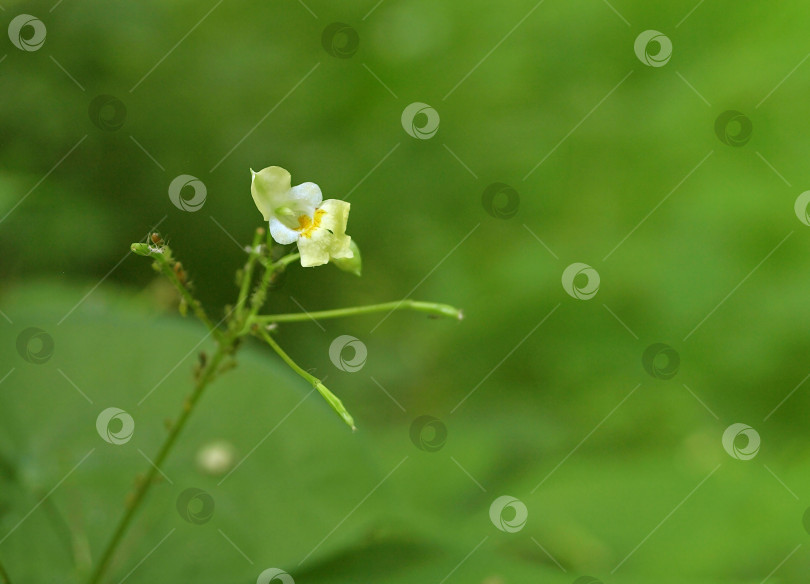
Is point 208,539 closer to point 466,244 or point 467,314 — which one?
point 467,314

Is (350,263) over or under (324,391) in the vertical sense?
over

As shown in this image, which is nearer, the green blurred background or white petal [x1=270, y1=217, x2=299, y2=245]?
white petal [x1=270, y1=217, x2=299, y2=245]

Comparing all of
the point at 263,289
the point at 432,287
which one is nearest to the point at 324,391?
the point at 263,289

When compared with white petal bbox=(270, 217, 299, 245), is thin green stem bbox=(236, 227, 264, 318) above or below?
below

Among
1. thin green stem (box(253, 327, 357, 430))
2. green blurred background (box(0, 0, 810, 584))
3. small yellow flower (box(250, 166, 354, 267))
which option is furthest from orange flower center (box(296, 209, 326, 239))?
green blurred background (box(0, 0, 810, 584))

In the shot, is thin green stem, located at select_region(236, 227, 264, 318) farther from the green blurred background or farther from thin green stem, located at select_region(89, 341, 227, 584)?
the green blurred background

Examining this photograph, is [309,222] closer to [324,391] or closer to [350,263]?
[350,263]

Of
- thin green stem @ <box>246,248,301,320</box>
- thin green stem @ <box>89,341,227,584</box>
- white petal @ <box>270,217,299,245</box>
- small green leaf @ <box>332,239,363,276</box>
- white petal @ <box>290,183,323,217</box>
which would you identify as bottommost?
thin green stem @ <box>89,341,227,584</box>

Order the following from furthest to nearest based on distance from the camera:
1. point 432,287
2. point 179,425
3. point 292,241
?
point 432,287 < point 179,425 < point 292,241
